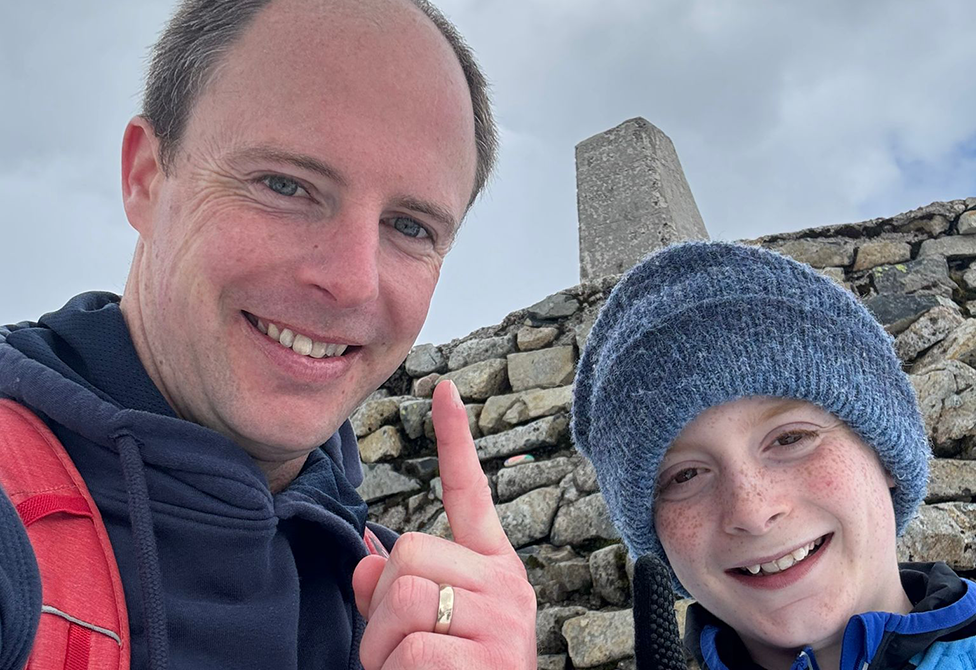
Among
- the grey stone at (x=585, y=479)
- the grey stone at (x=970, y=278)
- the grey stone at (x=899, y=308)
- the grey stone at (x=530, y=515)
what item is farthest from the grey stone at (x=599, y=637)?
the grey stone at (x=970, y=278)

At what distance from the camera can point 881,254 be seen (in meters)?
4.62

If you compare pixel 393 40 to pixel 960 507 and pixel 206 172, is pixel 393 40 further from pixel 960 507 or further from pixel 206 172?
pixel 960 507

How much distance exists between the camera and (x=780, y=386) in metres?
1.64

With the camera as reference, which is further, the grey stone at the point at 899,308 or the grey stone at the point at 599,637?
the grey stone at the point at 899,308

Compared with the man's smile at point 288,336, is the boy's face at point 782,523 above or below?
below

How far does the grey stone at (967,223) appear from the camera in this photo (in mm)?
4605

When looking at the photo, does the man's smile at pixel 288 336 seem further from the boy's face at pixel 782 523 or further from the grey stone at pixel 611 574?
the grey stone at pixel 611 574

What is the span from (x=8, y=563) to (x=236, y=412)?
1.61ft

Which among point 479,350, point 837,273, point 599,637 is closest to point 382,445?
point 479,350

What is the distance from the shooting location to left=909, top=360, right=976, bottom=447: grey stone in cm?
347

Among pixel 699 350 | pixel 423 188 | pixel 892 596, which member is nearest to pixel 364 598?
pixel 423 188

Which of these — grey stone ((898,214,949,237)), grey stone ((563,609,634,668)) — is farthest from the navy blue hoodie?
grey stone ((898,214,949,237))

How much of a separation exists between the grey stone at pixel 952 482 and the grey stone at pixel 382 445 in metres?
3.21

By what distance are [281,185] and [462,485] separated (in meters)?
0.71
